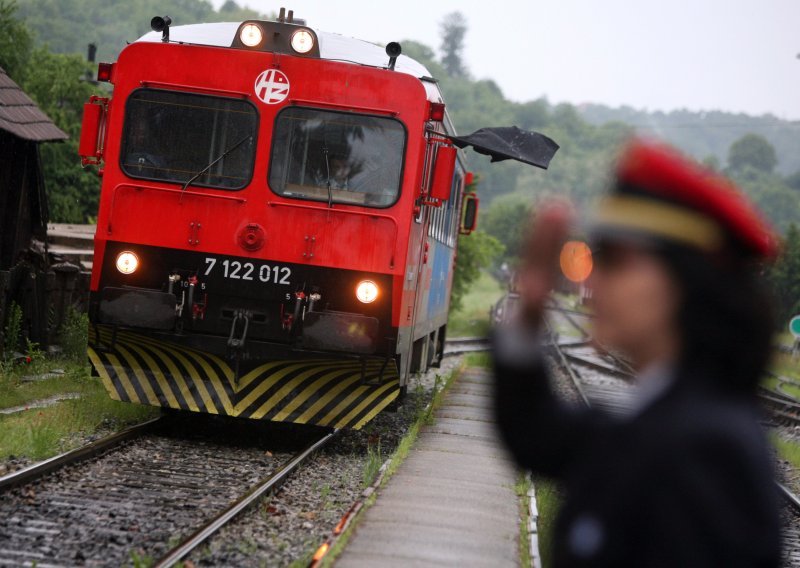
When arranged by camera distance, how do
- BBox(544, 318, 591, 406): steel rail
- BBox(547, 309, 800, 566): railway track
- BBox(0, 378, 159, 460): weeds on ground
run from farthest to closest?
BBox(544, 318, 591, 406): steel rail
BBox(547, 309, 800, 566): railway track
BBox(0, 378, 159, 460): weeds on ground

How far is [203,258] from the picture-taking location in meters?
9.95

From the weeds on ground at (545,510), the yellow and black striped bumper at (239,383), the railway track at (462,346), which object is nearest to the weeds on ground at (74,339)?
the yellow and black striped bumper at (239,383)

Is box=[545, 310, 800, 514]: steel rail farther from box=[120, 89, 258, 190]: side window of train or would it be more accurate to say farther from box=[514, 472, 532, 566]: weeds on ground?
box=[120, 89, 258, 190]: side window of train

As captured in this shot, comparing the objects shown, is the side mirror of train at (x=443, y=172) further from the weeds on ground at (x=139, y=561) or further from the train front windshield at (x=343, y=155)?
the weeds on ground at (x=139, y=561)

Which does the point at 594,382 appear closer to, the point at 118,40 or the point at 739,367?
the point at 739,367

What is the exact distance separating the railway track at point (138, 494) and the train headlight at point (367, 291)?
1.46m

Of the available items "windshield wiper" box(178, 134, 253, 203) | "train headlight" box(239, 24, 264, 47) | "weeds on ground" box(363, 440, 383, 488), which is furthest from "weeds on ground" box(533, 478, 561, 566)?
"train headlight" box(239, 24, 264, 47)

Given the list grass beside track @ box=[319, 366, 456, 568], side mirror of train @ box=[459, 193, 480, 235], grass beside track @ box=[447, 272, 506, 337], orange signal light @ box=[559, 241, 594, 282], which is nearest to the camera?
orange signal light @ box=[559, 241, 594, 282]

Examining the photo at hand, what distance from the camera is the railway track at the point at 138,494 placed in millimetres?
6336

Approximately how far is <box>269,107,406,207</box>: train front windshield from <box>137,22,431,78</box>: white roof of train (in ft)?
1.94

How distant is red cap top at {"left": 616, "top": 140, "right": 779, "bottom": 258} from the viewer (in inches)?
84.2

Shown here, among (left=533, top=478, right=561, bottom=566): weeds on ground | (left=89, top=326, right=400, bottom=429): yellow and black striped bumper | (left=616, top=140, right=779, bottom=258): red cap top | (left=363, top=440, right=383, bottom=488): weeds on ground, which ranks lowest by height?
(left=363, top=440, right=383, bottom=488): weeds on ground

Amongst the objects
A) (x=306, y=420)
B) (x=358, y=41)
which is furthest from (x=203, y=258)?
(x=358, y=41)

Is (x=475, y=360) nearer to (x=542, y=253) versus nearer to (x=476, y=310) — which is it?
(x=542, y=253)
